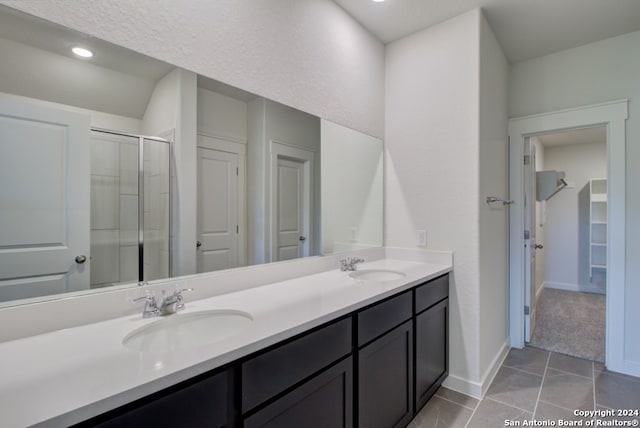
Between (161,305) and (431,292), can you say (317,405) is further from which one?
(431,292)

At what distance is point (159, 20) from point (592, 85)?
10.6 ft

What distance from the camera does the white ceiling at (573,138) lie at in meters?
4.22

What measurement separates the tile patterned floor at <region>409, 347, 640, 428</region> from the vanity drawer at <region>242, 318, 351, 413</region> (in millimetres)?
1029

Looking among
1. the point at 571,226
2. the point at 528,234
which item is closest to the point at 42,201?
the point at 528,234

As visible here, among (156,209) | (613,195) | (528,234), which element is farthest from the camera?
(528,234)

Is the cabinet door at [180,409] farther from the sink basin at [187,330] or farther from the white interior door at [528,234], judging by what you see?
the white interior door at [528,234]

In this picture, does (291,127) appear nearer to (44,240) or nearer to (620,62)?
(44,240)

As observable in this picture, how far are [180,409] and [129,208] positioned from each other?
78cm

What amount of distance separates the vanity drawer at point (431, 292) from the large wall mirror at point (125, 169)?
0.78m

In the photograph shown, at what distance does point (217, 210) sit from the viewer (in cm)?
147

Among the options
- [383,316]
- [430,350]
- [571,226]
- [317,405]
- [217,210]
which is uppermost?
[217,210]

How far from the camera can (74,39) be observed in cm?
105

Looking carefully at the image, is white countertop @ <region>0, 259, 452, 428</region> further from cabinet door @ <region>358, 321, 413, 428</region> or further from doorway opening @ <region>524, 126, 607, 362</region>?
doorway opening @ <region>524, 126, 607, 362</region>

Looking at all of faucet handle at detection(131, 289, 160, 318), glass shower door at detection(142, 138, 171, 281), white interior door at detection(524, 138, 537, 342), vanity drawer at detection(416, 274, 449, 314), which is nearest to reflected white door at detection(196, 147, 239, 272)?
glass shower door at detection(142, 138, 171, 281)
